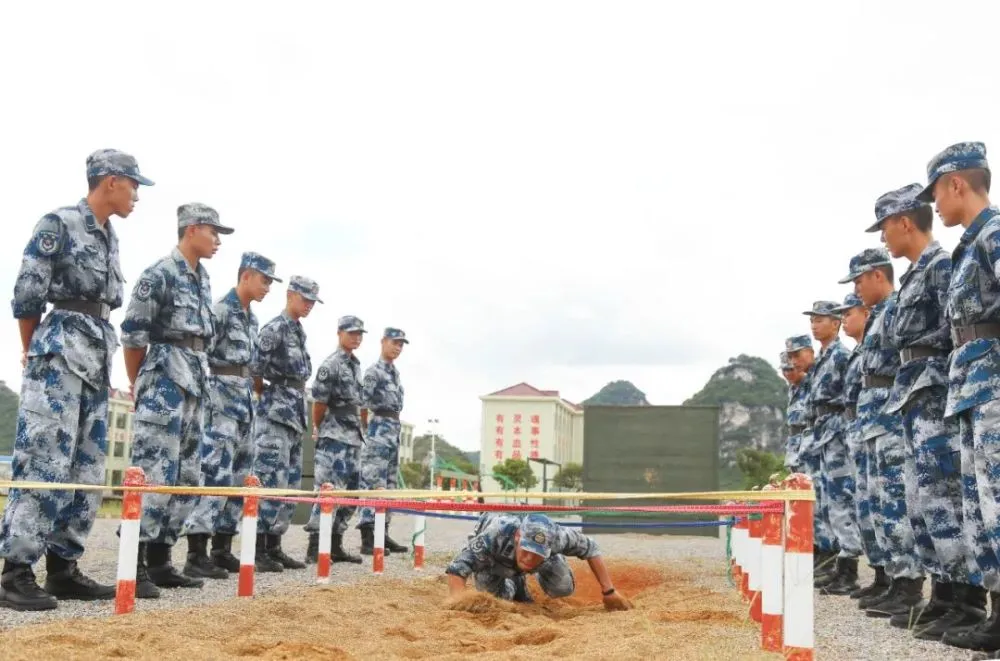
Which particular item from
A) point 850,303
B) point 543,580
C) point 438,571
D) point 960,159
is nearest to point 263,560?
point 438,571

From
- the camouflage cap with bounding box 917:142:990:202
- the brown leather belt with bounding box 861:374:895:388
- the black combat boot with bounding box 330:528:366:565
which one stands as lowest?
the black combat boot with bounding box 330:528:366:565

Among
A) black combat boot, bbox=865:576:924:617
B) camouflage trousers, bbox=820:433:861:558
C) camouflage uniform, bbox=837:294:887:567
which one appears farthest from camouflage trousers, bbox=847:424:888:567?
camouflage trousers, bbox=820:433:861:558

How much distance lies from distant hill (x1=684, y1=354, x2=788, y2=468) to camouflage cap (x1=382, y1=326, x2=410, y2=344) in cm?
5722

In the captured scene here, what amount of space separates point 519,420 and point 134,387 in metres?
67.0

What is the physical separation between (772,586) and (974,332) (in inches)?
56.2

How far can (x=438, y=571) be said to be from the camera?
8.18 m

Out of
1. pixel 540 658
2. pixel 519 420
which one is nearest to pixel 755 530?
pixel 540 658

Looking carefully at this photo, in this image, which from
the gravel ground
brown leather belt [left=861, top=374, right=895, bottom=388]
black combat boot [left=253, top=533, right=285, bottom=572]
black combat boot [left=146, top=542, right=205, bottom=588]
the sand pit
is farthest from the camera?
black combat boot [left=253, top=533, right=285, bottom=572]

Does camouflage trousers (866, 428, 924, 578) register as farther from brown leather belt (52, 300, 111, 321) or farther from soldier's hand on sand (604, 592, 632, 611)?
brown leather belt (52, 300, 111, 321)

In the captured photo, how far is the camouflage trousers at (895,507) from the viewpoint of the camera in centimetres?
500

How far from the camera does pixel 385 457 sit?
9.70m

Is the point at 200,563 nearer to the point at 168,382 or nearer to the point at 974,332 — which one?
the point at 168,382

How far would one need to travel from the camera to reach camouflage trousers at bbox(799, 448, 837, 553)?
761 centimetres

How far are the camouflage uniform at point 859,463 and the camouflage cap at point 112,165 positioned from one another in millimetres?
4710
